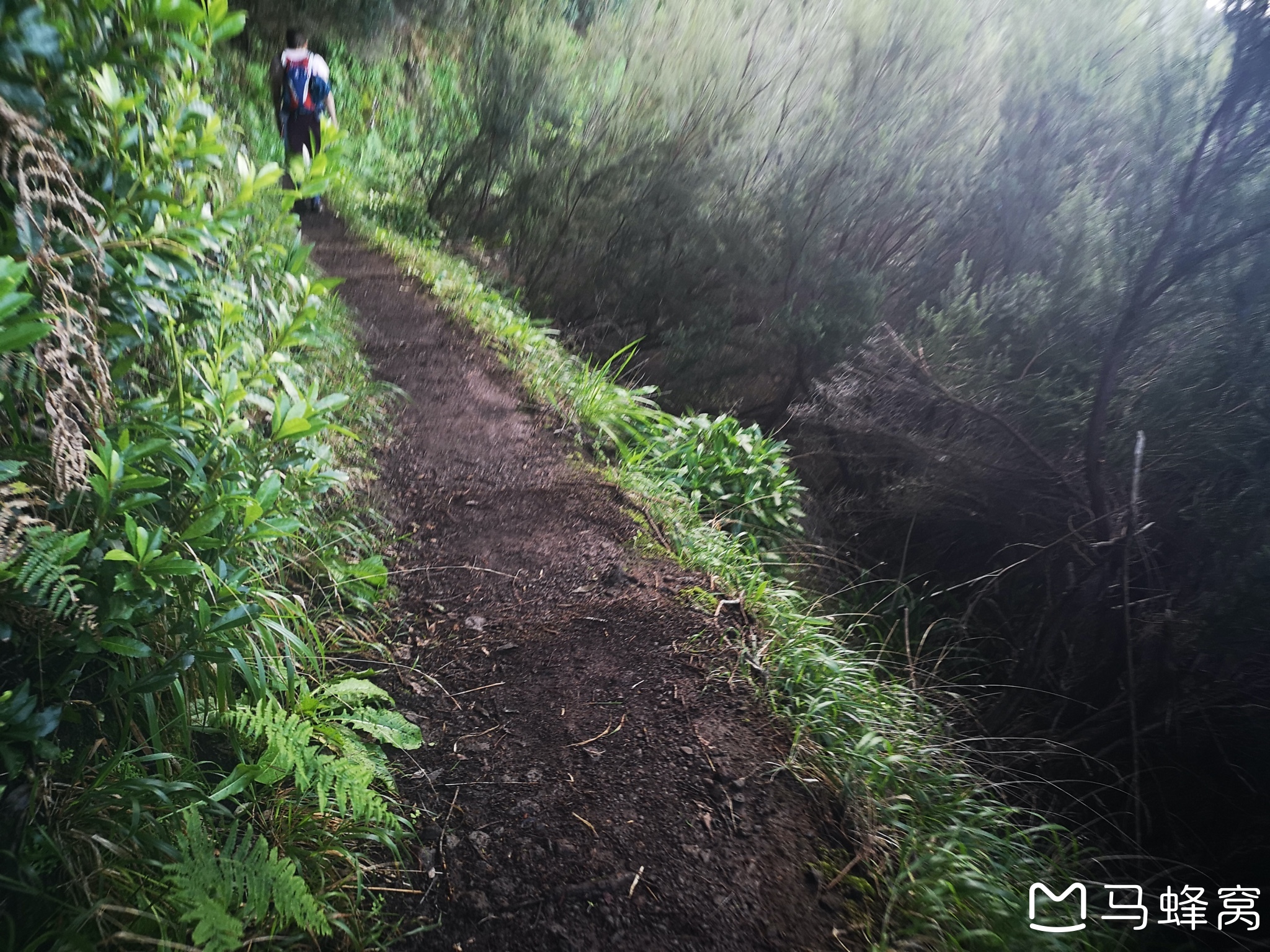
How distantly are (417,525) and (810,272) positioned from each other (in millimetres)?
4960

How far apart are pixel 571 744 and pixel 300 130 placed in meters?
6.32

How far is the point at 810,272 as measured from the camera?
264 inches

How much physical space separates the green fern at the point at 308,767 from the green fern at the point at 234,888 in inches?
6.1

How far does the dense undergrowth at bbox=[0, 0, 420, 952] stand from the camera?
1.37 meters

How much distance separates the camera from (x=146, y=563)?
4.80 feet

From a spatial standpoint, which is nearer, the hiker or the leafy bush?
the leafy bush

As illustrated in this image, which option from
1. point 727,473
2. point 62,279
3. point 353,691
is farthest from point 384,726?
point 727,473

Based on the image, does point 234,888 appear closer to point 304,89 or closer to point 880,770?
point 880,770

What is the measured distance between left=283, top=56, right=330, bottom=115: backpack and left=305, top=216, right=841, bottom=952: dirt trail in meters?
4.32

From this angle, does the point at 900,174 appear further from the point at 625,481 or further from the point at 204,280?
the point at 204,280

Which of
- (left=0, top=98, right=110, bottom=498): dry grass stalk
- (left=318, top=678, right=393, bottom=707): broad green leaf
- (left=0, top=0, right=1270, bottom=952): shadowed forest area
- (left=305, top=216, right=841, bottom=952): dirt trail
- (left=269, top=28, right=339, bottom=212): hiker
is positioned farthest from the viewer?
(left=269, top=28, right=339, bottom=212): hiker

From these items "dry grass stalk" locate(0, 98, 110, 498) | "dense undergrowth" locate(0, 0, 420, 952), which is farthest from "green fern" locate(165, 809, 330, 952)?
"dry grass stalk" locate(0, 98, 110, 498)

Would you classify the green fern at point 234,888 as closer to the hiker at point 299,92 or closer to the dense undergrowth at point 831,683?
the dense undergrowth at point 831,683

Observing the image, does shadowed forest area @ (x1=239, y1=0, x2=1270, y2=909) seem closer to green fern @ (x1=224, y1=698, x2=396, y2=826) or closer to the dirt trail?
the dirt trail
